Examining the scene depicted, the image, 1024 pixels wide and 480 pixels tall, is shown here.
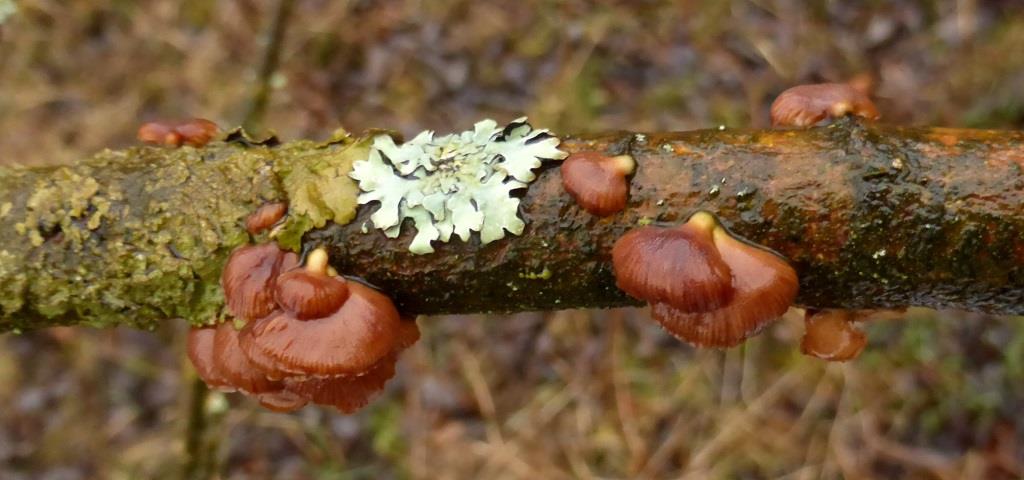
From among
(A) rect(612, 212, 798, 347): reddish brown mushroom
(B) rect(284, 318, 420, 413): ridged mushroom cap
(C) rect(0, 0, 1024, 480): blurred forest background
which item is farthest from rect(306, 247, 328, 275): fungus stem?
(C) rect(0, 0, 1024, 480): blurred forest background

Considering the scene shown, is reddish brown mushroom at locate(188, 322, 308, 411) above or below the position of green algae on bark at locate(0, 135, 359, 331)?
below

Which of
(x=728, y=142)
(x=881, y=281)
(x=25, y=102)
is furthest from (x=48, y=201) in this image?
(x=25, y=102)

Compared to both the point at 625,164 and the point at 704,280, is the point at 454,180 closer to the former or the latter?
→ the point at 625,164

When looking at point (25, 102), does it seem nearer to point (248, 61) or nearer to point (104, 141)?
point (104, 141)

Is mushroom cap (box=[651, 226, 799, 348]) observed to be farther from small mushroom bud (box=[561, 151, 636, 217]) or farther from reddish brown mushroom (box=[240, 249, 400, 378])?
reddish brown mushroom (box=[240, 249, 400, 378])

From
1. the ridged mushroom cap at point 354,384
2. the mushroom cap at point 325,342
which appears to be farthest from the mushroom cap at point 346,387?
the mushroom cap at point 325,342

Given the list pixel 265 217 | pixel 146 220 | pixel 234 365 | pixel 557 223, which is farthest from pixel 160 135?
pixel 557 223
